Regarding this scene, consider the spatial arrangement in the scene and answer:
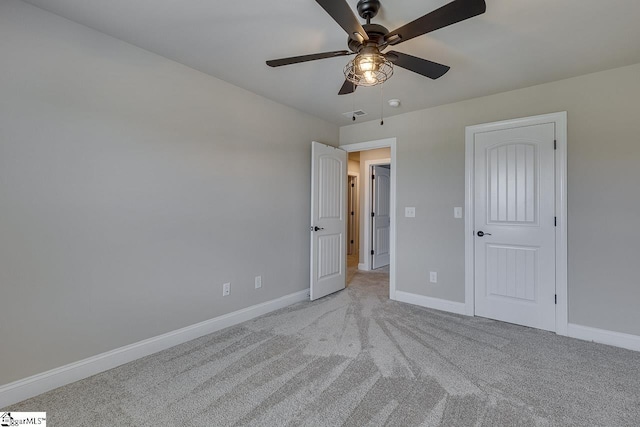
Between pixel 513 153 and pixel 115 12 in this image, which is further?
pixel 513 153

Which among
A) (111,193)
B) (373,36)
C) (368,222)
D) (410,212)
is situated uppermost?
(373,36)

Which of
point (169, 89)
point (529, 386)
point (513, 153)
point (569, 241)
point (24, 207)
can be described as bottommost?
point (529, 386)

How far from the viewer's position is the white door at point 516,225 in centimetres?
285

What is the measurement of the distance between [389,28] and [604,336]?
3160 millimetres

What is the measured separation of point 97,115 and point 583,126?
4.06 metres

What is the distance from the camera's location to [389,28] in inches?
77.7

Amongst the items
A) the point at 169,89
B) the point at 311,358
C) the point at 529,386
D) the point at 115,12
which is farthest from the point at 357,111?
the point at 529,386

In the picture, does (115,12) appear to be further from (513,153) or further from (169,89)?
(513,153)

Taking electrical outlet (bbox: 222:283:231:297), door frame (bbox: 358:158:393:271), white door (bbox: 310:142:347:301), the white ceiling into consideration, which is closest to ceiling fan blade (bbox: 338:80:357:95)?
the white ceiling

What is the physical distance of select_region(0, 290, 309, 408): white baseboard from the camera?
178cm

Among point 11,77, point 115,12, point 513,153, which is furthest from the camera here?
point 513,153

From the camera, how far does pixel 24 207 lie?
70.9 inches

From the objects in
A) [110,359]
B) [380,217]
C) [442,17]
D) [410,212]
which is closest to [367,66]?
[442,17]

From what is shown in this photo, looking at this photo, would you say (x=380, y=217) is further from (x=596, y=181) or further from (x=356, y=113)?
(x=596, y=181)
